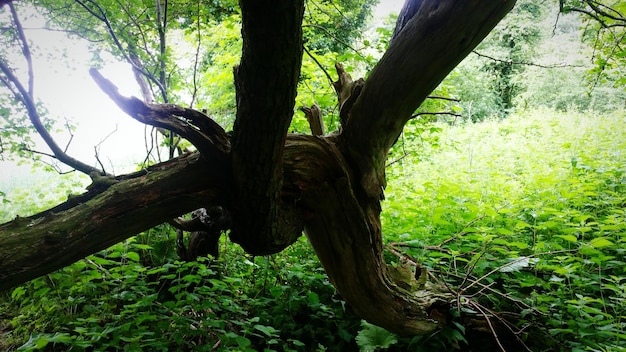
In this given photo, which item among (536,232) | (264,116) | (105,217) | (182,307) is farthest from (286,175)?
(536,232)

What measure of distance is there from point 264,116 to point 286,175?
0.48m

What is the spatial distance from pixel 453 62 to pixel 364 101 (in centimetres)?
48

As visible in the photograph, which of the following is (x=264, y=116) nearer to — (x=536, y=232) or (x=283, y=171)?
(x=283, y=171)

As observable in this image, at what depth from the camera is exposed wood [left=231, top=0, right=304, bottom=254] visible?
3.46 ft

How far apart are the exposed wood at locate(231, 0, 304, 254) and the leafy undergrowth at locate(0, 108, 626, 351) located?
647mm

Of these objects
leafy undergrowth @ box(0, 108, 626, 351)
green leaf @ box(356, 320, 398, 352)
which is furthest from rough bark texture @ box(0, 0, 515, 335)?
leafy undergrowth @ box(0, 108, 626, 351)

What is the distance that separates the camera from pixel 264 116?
4.34 ft

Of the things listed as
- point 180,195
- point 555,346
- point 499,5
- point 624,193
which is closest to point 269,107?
point 180,195

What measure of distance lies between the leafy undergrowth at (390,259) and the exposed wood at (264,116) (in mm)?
647

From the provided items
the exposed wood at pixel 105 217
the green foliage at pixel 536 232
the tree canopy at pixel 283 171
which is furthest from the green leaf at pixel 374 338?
the exposed wood at pixel 105 217

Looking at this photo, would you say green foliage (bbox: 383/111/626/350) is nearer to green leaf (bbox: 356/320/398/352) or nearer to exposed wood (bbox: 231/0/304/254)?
green leaf (bbox: 356/320/398/352)

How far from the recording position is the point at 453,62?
1797 mm

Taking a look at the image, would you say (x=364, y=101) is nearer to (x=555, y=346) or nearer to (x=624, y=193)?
(x=555, y=346)

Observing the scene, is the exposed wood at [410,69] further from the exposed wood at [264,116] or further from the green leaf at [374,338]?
the green leaf at [374,338]
